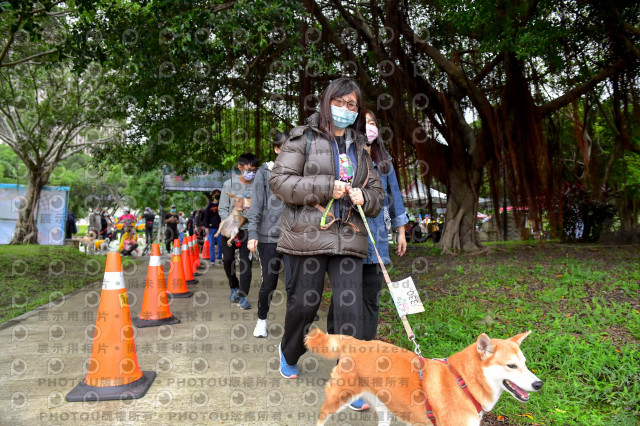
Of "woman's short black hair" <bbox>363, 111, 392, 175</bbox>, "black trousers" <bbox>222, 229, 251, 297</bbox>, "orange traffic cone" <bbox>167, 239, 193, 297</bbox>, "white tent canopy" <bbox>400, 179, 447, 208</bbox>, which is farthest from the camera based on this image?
"white tent canopy" <bbox>400, 179, 447, 208</bbox>

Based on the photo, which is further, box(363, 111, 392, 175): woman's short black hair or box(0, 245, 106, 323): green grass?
box(0, 245, 106, 323): green grass

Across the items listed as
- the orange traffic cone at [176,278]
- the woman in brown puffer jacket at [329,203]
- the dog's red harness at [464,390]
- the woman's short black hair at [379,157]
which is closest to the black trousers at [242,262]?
the orange traffic cone at [176,278]

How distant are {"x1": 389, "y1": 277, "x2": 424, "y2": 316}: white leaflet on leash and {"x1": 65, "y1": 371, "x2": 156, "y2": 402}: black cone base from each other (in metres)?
1.70

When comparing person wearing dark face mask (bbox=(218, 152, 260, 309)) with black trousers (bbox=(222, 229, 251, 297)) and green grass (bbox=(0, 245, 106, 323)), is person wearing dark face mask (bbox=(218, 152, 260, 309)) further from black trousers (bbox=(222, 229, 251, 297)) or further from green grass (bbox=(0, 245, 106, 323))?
green grass (bbox=(0, 245, 106, 323))

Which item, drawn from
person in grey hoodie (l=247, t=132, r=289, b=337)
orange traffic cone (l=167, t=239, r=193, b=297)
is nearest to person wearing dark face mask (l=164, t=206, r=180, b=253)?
orange traffic cone (l=167, t=239, r=193, b=297)

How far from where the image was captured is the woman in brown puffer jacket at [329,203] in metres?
2.62

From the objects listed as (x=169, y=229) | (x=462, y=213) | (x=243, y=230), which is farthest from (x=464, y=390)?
(x=169, y=229)

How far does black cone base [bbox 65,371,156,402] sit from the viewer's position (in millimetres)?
2766

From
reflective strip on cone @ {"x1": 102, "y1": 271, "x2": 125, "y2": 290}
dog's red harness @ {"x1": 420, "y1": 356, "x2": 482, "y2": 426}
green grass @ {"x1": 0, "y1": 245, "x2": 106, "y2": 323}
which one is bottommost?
green grass @ {"x1": 0, "y1": 245, "x2": 106, "y2": 323}

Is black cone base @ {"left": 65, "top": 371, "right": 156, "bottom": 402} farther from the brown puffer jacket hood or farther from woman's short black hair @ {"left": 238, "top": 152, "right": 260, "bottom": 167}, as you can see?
woman's short black hair @ {"left": 238, "top": 152, "right": 260, "bottom": 167}

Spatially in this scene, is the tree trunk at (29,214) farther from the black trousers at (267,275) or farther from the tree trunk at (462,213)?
the black trousers at (267,275)

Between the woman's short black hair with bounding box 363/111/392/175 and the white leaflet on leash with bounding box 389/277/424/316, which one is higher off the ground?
the woman's short black hair with bounding box 363/111/392/175

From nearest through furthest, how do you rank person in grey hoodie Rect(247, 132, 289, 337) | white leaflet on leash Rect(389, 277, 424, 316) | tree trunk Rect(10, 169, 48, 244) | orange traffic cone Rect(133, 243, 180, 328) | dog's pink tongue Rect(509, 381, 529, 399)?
dog's pink tongue Rect(509, 381, 529, 399)
white leaflet on leash Rect(389, 277, 424, 316)
person in grey hoodie Rect(247, 132, 289, 337)
orange traffic cone Rect(133, 243, 180, 328)
tree trunk Rect(10, 169, 48, 244)

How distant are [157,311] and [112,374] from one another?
196cm
